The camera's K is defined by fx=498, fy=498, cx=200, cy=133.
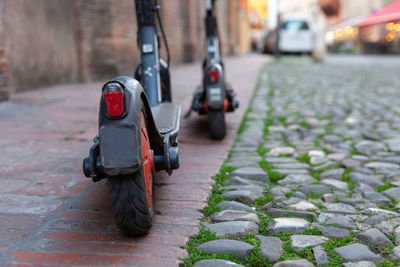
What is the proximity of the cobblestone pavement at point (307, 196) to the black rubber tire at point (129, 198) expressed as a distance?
0.26 metres

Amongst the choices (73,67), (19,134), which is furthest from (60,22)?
(19,134)

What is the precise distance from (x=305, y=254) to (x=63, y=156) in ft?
6.84

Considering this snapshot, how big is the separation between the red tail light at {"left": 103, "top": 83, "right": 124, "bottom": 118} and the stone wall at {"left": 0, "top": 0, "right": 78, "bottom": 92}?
16.1 ft

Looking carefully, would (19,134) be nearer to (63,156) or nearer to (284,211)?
(63,156)

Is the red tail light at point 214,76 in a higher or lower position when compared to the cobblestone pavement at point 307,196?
higher

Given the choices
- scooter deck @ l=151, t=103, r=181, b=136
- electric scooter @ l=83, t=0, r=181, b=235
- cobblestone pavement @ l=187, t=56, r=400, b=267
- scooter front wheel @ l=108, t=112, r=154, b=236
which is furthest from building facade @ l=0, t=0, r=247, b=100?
scooter front wheel @ l=108, t=112, r=154, b=236

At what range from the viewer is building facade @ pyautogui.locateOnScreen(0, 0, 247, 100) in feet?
21.9

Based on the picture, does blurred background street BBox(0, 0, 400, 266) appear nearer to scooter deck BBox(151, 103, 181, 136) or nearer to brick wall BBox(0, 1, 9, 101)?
brick wall BBox(0, 1, 9, 101)

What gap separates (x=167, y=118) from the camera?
280cm

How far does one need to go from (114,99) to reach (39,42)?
20.3ft

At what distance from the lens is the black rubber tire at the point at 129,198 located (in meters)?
1.86

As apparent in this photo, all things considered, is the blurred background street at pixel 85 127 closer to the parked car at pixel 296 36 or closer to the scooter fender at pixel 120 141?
the scooter fender at pixel 120 141

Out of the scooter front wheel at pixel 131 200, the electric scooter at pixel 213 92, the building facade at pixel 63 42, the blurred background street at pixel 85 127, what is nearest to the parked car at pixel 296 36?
the blurred background street at pixel 85 127

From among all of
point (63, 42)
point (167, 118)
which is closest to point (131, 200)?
point (167, 118)
